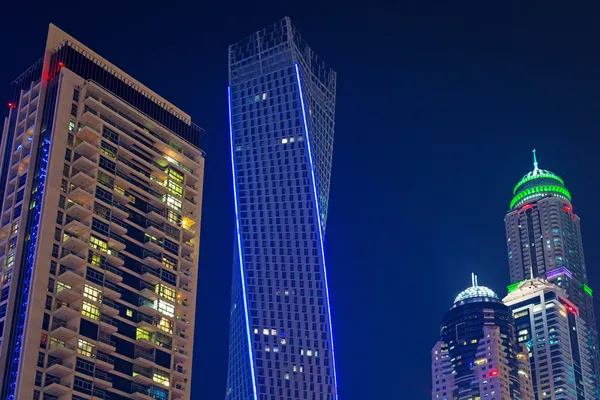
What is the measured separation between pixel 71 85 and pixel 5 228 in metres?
21.3

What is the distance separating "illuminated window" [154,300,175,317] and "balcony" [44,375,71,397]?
1894 centimetres

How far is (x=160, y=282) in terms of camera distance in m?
138

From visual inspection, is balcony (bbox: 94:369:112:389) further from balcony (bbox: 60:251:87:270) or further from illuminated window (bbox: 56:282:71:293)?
balcony (bbox: 60:251:87:270)

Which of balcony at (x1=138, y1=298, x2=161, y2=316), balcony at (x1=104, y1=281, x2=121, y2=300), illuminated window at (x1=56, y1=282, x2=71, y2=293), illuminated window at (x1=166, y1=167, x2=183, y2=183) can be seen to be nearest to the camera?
illuminated window at (x1=56, y1=282, x2=71, y2=293)

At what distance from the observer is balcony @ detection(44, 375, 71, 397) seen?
387ft

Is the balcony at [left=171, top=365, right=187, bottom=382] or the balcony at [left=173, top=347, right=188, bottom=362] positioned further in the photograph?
the balcony at [left=173, top=347, right=188, bottom=362]

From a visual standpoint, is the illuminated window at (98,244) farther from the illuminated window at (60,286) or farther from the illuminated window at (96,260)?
the illuminated window at (60,286)

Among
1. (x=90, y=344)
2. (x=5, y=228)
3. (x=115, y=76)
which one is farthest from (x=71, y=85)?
(x=90, y=344)

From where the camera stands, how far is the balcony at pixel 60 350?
394 ft

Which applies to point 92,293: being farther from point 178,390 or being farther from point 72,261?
point 178,390

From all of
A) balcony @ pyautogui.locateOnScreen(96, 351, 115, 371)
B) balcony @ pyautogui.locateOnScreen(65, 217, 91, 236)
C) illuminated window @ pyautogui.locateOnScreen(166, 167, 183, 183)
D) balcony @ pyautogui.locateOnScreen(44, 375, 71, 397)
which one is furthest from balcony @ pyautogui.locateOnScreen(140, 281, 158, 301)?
illuminated window @ pyautogui.locateOnScreen(166, 167, 183, 183)

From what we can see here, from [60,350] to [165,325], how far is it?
734 inches

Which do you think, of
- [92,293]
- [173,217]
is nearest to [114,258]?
[92,293]

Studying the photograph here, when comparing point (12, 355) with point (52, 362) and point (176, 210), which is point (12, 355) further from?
point (176, 210)
